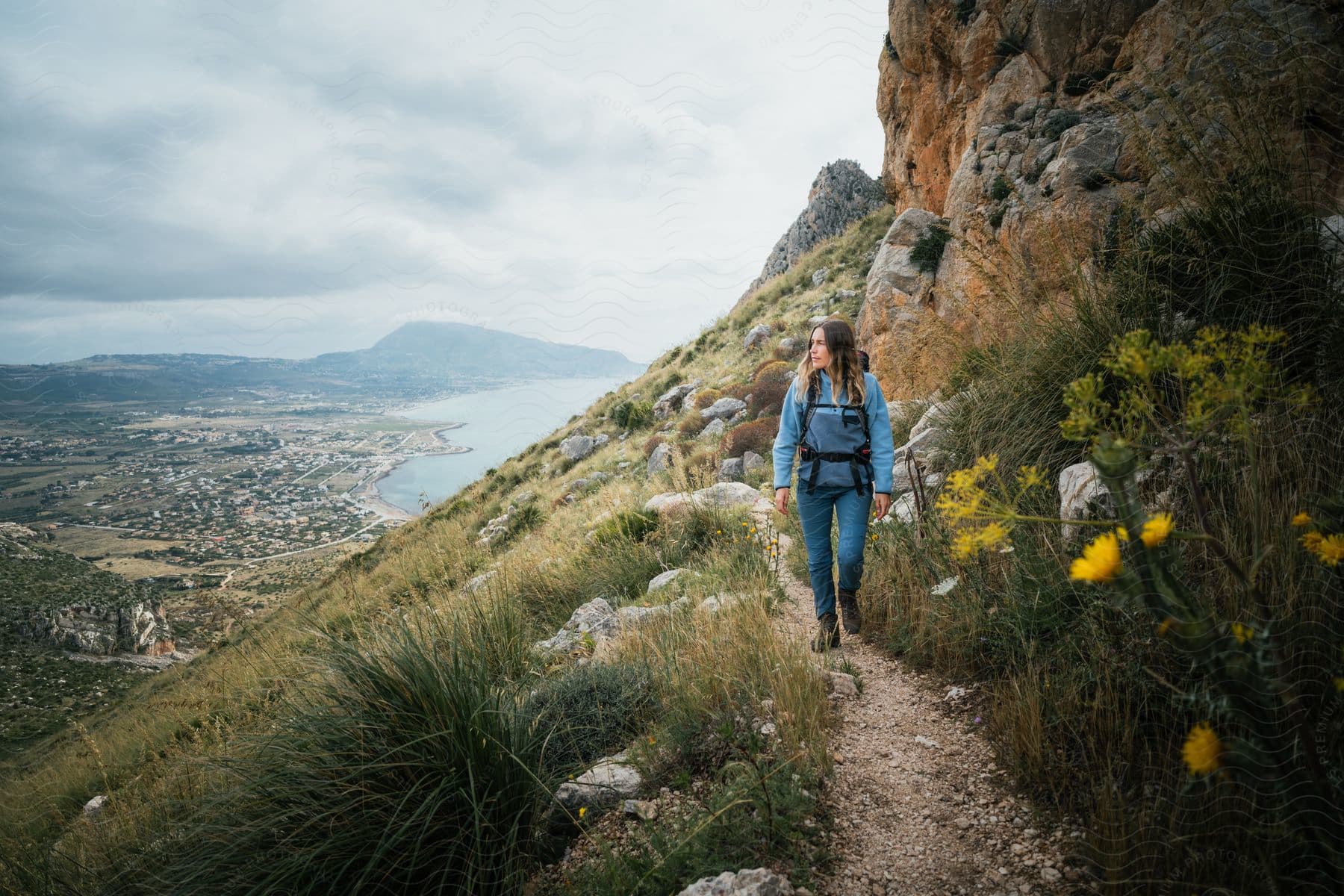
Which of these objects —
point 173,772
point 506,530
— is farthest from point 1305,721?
point 506,530

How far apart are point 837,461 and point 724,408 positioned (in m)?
8.63

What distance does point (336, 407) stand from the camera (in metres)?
110

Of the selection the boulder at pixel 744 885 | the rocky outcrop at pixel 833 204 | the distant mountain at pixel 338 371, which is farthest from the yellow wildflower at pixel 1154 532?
the distant mountain at pixel 338 371

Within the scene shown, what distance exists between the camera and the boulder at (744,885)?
159 centimetres

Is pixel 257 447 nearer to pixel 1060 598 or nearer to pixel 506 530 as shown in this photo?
pixel 506 530

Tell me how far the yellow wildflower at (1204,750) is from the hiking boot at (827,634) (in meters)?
2.17

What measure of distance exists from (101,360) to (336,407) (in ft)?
351

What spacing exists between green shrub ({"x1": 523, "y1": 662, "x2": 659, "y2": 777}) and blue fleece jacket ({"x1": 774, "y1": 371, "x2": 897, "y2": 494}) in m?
1.52

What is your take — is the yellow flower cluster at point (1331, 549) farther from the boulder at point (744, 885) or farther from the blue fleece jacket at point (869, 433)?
the blue fleece jacket at point (869, 433)

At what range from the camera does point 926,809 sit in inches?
81.0

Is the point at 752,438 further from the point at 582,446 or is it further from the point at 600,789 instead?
the point at 582,446

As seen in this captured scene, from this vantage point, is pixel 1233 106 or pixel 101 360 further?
pixel 101 360

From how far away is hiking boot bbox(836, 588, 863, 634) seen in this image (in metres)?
3.58

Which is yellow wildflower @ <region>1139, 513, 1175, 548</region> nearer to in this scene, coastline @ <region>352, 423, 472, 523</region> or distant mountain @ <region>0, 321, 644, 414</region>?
coastline @ <region>352, 423, 472, 523</region>
